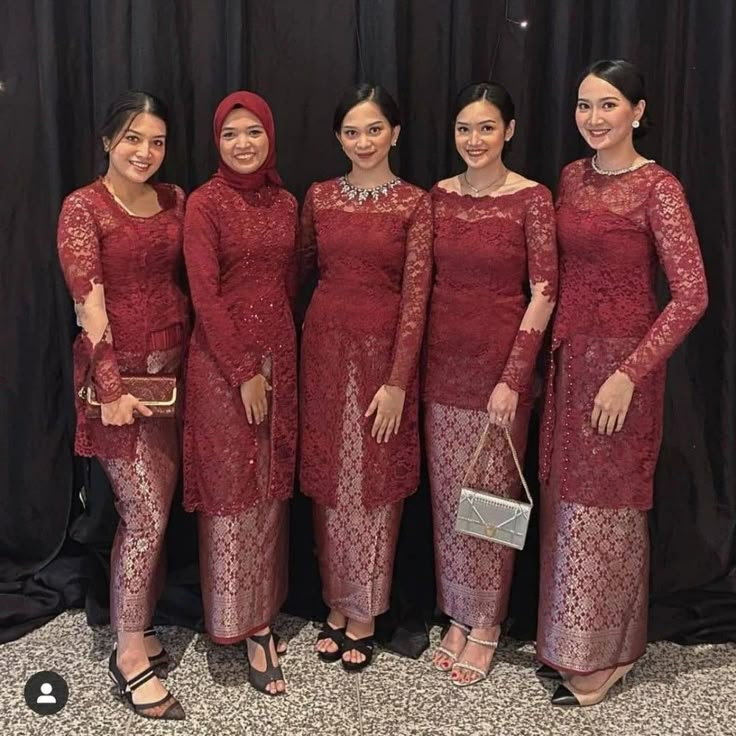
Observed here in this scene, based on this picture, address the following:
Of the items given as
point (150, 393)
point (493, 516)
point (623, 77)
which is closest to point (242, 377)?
point (150, 393)

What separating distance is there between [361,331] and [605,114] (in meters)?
0.74

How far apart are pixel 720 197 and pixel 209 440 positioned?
151 cm

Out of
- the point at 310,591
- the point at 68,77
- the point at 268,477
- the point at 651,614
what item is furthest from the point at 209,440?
the point at 651,614

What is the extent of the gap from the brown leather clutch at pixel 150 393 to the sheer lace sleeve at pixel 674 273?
1042 mm

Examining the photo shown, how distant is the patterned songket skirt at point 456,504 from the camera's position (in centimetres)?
216

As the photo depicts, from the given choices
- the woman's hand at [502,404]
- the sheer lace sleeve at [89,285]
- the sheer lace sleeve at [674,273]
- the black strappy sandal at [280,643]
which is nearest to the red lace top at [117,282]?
the sheer lace sleeve at [89,285]

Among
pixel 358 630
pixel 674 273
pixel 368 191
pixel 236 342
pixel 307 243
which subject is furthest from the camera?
pixel 358 630

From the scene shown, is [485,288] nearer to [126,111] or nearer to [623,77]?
[623,77]

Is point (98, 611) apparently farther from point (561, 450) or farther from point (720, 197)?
point (720, 197)

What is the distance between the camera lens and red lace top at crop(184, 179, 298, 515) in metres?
1.98

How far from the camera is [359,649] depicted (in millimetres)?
2273

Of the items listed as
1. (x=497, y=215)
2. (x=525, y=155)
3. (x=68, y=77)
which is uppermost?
(x=68, y=77)

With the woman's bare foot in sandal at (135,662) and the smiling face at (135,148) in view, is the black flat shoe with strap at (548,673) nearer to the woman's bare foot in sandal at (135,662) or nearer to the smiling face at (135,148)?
the woman's bare foot in sandal at (135,662)

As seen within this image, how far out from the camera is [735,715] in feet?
6.80
